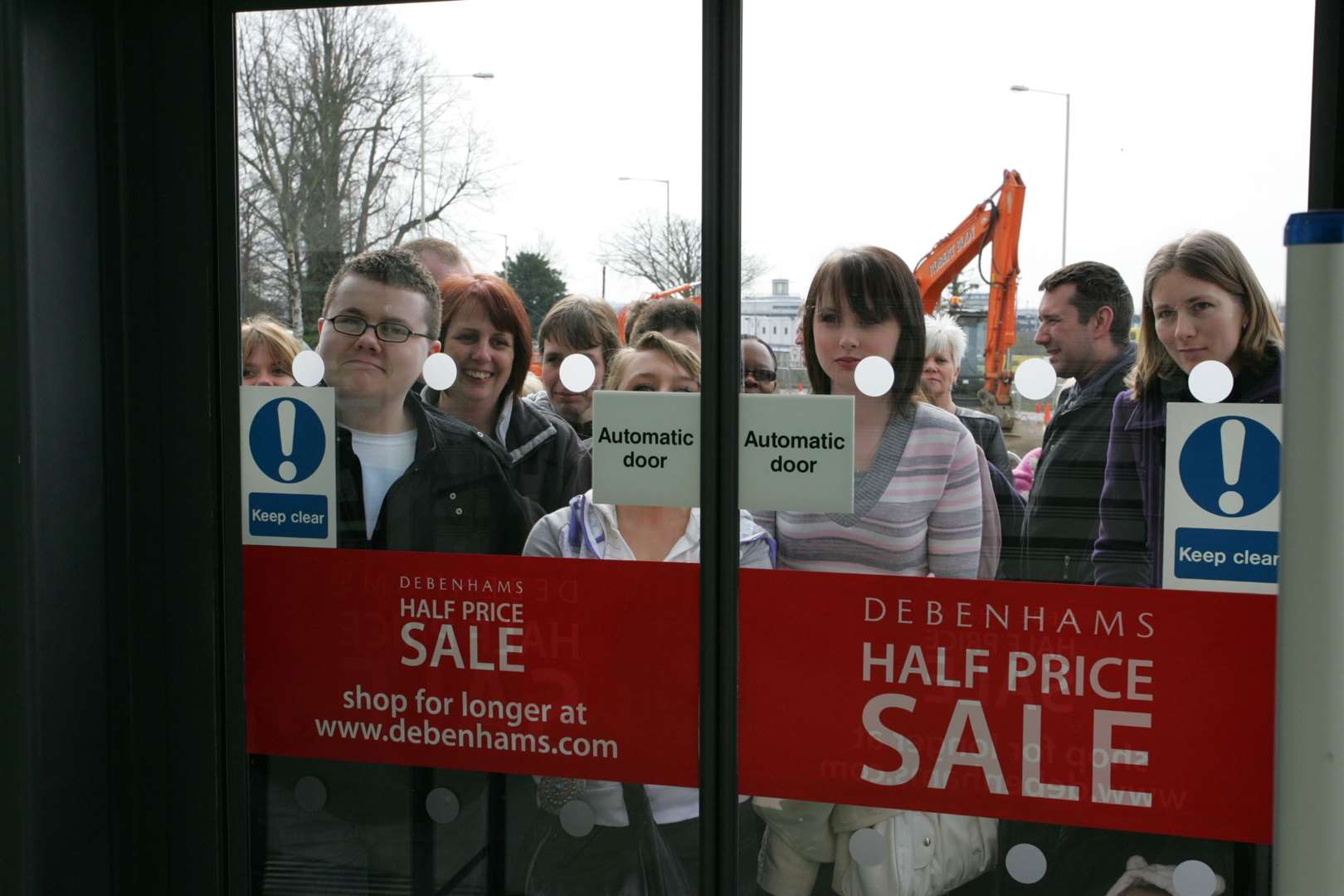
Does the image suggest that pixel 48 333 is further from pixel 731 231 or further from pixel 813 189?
pixel 813 189

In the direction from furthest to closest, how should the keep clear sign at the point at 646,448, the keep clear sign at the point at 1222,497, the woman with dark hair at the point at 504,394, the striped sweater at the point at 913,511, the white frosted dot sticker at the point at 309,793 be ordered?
the white frosted dot sticker at the point at 309,793 → the woman with dark hair at the point at 504,394 → the keep clear sign at the point at 646,448 → the striped sweater at the point at 913,511 → the keep clear sign at the point at 1222,497

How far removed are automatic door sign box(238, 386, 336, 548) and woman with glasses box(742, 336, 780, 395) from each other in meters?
1.12

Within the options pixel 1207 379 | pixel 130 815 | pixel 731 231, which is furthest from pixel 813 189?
pixel 130 815

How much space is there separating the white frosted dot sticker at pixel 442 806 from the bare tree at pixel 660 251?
4.78ft

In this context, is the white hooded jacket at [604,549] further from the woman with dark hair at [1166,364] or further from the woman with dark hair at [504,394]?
the woman with dark hair at [1166,364]

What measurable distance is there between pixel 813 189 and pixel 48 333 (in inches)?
76.5

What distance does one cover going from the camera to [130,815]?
338cm

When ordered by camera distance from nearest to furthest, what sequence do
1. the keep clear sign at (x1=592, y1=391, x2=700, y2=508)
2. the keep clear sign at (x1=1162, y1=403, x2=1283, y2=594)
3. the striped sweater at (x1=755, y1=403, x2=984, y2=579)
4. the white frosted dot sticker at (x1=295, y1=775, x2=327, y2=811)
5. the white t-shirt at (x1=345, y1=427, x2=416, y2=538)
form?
the keep clear sign at (x1=1162, y1=403, x2=1283, y2=594)
the striped sweater at (x1=755, y1=403, x2=984, y2=579)
the keep clear sign at (x1=592, y1=391, x2=700, y2=508)
the white t-shirt at (x1=345, y1=427, x2=416, y2=538)
the white frosted dot sticker at (x1=295, y1=775, x2=327, y2=811)

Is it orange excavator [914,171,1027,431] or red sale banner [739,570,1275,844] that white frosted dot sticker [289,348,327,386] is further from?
orange excavator [914,171,1027,431]

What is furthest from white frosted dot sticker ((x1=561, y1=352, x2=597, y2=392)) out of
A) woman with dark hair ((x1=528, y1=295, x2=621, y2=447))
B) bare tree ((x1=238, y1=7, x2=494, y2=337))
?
bare tree ((x1=238, y1=7, x2=494, y2=337))

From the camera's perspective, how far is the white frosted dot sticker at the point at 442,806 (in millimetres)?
3270

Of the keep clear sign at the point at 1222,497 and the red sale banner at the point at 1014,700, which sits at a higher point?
the keep clear sign at the point at 1222,497

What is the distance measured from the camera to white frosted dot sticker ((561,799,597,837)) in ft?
10.4

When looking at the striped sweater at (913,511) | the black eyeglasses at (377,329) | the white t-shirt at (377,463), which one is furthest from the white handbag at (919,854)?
the black eyeglasses at (377,329)
